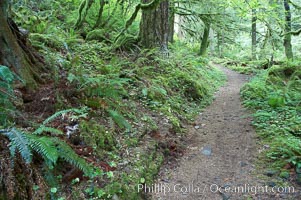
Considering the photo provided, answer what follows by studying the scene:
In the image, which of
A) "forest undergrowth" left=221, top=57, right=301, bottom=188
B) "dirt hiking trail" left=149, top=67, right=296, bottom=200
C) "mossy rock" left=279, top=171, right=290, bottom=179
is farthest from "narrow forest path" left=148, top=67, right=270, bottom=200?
"mossy rock" left=279, top=171, right=290, bottom=179

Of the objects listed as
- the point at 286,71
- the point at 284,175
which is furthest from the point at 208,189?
the point at 286,71

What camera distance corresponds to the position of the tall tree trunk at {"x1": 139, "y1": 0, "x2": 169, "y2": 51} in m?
7.64

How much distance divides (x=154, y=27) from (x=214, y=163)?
194 inches

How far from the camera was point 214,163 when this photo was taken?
12.8ft

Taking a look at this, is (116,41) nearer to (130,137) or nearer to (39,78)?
(39,78)

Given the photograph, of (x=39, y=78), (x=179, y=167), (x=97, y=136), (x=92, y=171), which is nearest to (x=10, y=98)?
(x=39, y=78)

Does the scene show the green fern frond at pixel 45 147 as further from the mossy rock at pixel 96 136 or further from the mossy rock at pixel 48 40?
the mossy rock at pixel 48 40

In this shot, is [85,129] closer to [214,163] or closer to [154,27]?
[214,163]

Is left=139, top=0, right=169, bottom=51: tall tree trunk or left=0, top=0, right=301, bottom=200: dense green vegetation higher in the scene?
left=139, top=0, right=169, bottom=51: tall tree trunk

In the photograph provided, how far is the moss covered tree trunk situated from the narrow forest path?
237 cm

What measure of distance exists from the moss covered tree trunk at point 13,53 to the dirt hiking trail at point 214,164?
7.75 ft

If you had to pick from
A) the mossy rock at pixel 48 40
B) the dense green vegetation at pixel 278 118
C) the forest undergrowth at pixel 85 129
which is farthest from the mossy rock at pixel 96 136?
the mossy rock at pixel 48 40

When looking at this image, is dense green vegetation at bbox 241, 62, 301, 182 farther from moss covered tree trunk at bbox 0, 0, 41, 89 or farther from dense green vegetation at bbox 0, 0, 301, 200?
moss covered tree trunk at bbox 0, 0, 41, 89

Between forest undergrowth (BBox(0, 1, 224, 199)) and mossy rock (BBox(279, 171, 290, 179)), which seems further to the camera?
mossy rock (BBox(279, 171, 290, 179))
